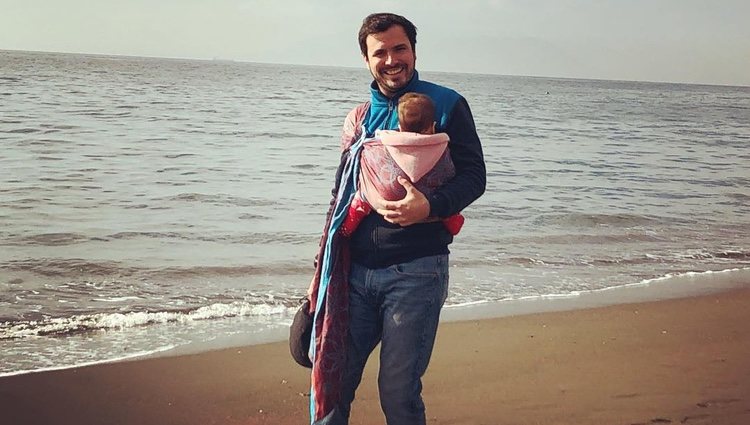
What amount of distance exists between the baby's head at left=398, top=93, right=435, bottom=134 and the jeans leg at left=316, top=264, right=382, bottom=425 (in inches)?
20.2

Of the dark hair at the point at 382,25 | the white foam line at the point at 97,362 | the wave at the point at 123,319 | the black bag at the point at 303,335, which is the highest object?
the dark hair at the point at 382,25

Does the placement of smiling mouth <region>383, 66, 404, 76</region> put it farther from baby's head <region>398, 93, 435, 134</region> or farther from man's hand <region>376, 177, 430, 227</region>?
man's hand <region>376, 177, 430, 227</region>

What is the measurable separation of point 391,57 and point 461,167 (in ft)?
1.39

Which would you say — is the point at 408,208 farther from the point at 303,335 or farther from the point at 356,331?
the point at 303,335

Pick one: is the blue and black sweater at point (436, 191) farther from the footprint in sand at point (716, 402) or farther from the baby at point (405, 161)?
the footprint in sand at point (716, 402)

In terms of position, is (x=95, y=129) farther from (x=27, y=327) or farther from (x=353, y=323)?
(x=353, y=323)

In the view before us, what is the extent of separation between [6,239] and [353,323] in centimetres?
610

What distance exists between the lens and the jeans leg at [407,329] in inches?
100

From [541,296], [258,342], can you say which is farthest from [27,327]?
[541,296]

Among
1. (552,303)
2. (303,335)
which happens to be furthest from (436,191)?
(552,303)

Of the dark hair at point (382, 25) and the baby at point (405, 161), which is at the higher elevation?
the dark hair at point (382, 25)

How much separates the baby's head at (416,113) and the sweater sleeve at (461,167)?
0.36ft

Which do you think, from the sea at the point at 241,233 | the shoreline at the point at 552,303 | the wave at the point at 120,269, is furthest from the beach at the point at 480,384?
the wave at the point at 120,269

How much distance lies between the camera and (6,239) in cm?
768
